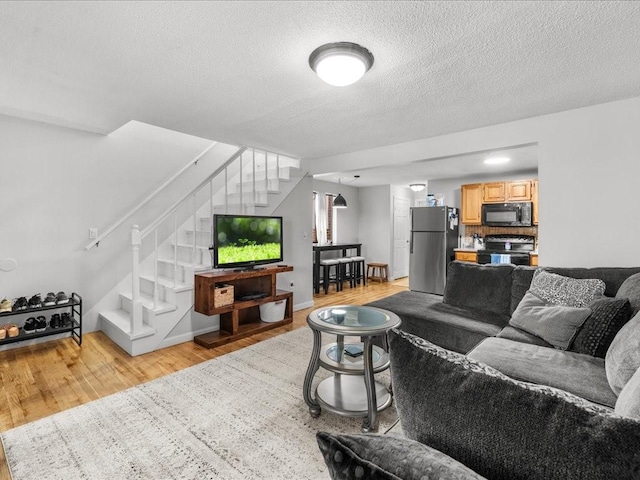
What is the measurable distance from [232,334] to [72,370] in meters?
1.41

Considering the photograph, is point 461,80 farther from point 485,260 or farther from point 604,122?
point 485,260

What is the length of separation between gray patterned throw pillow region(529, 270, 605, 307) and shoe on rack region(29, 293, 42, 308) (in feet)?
14.4

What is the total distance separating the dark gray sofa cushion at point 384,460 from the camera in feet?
1.71

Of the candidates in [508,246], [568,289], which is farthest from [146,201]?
[508,246]

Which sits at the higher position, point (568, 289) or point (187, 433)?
point (568, 289)

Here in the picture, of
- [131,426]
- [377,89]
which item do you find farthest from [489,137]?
[131,426]

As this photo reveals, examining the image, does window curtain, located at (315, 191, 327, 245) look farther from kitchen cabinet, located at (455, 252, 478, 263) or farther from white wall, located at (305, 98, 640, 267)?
white wall, located at (305, 98, 640, 267)

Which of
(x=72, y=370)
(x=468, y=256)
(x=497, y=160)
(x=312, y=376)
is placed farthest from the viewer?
(x=468, y=256)

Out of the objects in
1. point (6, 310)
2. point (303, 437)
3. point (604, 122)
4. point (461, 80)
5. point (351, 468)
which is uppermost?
point (461, 80)

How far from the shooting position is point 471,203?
614 cm

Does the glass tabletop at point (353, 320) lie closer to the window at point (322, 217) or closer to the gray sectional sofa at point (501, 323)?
the gray sectional sofa at point (501, 323)

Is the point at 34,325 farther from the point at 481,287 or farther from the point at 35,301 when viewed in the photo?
the point at 481,287

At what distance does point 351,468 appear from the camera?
546 mm

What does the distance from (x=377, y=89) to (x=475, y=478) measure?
2.47 metres
